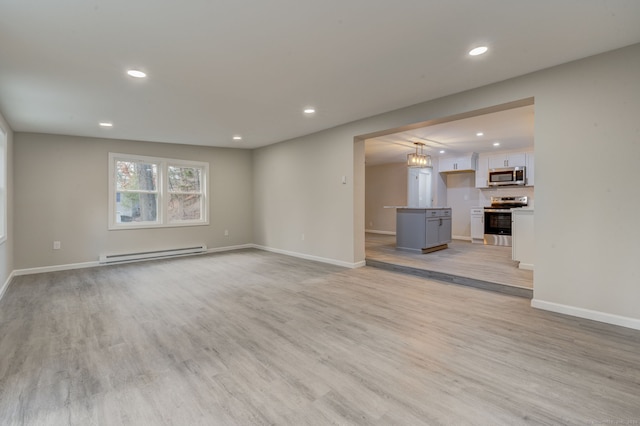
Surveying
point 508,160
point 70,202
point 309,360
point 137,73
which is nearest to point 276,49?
point 137,73

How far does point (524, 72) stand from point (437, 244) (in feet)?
13.3

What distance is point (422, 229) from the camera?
6.10m

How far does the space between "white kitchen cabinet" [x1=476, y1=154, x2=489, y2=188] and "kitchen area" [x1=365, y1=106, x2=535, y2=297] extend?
0.08ft

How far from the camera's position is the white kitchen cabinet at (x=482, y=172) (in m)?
7.84

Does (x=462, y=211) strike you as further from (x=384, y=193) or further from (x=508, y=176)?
(x=384, y=193)

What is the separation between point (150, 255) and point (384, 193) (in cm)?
718

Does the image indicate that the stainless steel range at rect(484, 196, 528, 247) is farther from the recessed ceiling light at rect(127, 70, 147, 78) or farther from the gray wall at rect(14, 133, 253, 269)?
the recessed ceiling light at rect(127, 70, 147, 78)

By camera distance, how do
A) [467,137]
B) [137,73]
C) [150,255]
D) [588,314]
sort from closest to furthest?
[588,314]
[137,73]
[467,137]
[150,255]

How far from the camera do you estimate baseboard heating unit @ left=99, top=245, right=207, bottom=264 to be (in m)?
5.75

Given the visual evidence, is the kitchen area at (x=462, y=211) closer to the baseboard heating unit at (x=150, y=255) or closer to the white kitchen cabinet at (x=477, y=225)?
the white kitchen cabinet at (x=477, y=225)

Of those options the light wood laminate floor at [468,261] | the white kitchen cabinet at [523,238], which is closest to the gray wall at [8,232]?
the light wood laminate floor at [468,261]

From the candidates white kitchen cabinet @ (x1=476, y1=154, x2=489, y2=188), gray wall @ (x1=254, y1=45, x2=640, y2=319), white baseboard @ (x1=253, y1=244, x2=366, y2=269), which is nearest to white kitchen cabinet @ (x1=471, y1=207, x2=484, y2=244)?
white kitchen cabinet @ (x1=476, y1=154, x2=489, y2=188)

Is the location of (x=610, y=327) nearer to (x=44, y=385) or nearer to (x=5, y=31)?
(x=44, y=385)

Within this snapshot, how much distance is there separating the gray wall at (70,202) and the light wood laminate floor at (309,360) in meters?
1.70
